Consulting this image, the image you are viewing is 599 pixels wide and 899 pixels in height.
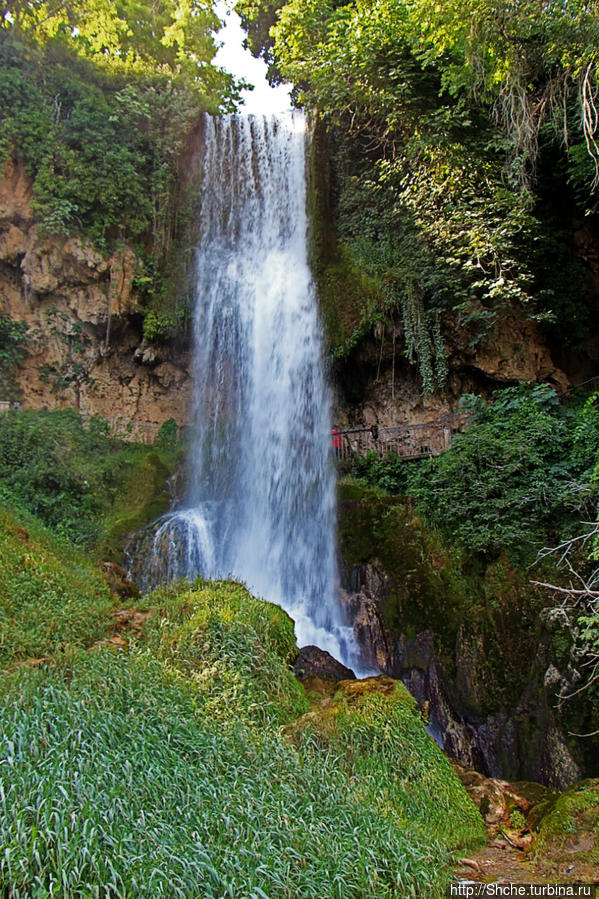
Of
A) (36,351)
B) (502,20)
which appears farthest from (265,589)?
(502,20)

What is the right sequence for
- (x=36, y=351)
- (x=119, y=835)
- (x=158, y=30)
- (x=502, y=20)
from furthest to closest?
1. (x=158, y=30)
2. (x=36, y=351)
3. (x=502, y=20)
4. (x=119, y=835)

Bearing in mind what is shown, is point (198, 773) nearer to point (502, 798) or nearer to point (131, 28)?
point (502, 798)

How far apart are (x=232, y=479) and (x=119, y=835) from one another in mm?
9484

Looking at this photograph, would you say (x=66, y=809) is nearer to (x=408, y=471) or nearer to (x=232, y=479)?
(x=408, y=471)

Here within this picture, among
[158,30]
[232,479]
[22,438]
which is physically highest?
[158,30]

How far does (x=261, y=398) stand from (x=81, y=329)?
16.6ft

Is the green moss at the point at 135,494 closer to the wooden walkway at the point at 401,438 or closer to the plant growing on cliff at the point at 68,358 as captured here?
the plant growing on cliff at the point at 68,358

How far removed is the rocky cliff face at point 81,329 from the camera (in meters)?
12.9

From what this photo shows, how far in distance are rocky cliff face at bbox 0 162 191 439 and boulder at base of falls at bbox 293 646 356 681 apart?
8.83m

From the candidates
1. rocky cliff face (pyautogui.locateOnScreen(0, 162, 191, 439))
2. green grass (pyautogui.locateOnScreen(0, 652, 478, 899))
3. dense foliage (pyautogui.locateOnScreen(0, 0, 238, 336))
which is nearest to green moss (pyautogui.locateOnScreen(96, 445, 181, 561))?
rocky cliff face (pyautogui.locateOnScreen(0, 162, 191, 439))

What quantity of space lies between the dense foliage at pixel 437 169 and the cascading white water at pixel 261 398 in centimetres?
113

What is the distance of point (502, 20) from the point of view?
834 centimetres

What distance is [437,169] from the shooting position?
37.5ft

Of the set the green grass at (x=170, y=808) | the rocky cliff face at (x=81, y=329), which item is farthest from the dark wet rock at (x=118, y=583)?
the rocky cliff face at (x=81, y=329)
